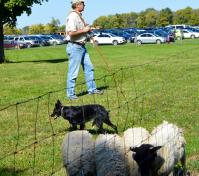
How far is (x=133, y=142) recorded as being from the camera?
6.58m

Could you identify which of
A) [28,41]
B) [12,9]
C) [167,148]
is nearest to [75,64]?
[167,148]

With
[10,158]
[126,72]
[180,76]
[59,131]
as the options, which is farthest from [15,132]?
[126,72]

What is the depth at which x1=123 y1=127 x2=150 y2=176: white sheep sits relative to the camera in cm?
614

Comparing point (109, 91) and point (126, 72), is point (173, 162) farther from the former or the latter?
point (126, 72)

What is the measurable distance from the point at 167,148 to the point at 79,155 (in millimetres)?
1037

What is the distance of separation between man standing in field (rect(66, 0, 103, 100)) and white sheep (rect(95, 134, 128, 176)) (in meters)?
5.55

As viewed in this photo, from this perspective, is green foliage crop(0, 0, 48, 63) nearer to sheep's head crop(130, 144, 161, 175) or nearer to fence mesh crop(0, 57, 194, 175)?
fence mesh crop(0, 57, 194, 175)

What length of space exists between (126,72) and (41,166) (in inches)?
472

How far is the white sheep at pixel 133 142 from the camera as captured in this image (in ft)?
20.1

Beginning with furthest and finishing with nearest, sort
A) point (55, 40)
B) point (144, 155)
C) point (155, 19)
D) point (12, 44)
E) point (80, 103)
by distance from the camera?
point (155, 19)
point (55, 40)
point (12, 44)
point (80, 103)
point (144, 155)

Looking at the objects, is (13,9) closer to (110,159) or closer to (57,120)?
(57,120)

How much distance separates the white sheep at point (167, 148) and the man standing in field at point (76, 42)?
5.15 meters

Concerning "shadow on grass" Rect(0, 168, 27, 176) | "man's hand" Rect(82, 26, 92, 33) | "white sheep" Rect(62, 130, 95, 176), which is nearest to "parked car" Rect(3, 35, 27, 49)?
"man's hand" Rect(82, 26, 92, 33)

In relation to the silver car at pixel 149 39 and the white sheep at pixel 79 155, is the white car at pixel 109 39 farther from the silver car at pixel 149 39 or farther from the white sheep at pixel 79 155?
the white sheep at pixel 79 155
